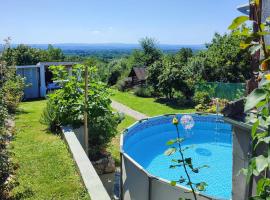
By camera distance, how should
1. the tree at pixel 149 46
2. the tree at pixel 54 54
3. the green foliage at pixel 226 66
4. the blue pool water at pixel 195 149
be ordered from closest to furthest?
the blue pool water at pixel 195 149 < the green foliage at pixel 226 66 < the tree at pixel 149 46 < the tree at pixel 54 54

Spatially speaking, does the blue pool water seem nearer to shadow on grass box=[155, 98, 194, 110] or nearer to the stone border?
the stone border

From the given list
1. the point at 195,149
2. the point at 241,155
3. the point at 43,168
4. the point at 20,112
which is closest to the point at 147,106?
the point at 195,149

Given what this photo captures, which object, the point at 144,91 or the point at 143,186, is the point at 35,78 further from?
the point at 143,186

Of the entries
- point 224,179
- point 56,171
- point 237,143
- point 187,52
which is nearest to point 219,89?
point 224,179

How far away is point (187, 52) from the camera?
43.0 m

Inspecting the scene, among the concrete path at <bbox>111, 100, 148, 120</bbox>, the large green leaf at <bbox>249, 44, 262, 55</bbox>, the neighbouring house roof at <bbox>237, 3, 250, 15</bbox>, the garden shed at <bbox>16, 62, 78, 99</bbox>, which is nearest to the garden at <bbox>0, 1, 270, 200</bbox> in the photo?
the large green leaf at <bbox>249, 44, 262, 55</bbox>

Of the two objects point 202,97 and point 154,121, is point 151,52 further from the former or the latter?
point 154,121

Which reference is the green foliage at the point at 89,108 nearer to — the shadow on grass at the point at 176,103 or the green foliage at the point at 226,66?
the shadow on grass at the point at 176,103

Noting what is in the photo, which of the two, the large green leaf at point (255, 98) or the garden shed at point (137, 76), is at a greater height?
the large green leaf at point (255, 98)

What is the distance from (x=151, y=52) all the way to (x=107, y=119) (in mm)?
30372

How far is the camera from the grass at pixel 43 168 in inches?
251

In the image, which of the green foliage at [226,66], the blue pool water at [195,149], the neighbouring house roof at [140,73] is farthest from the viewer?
the neighbouring house roof at [140,73]

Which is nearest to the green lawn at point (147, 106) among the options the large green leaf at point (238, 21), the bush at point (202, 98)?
the bush at point (202, 98)

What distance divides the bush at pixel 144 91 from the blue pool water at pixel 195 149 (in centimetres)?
901
